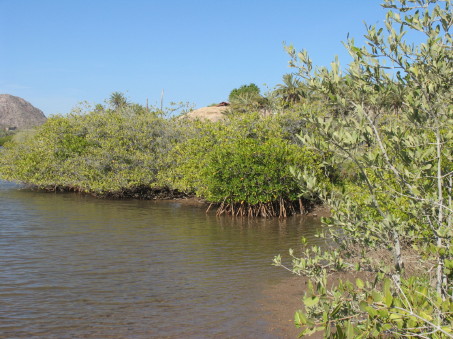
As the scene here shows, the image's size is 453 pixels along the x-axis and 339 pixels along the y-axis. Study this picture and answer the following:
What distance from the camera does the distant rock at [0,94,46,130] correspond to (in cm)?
15862

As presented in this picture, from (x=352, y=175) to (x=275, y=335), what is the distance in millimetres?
12933

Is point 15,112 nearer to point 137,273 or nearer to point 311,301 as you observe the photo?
point 137,273

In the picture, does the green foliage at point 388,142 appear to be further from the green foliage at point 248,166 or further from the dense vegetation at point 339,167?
the green foliage at point 248,166

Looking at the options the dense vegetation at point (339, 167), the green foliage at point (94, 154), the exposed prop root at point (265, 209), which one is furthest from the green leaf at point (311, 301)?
the green foliage at point (94, 154)

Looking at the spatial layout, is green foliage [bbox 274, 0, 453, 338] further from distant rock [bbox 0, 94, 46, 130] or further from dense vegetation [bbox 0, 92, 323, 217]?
distant rock [bbox 0, 94, 46, 130]

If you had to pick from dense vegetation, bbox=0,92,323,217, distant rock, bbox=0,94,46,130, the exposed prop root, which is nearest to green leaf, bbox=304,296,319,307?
dense vegetation, bbox=0,92,323,217

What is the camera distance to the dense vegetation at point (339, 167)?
374 cm

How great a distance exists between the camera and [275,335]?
6523mm

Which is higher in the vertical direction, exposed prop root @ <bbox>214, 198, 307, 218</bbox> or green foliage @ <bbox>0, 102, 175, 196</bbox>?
green foliage @ <bbox>0, 102, 175, 196</bbox>

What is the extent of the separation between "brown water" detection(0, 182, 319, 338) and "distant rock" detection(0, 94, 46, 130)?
504 feet

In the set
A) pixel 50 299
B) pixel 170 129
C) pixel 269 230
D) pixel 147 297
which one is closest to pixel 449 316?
pixel 147 297

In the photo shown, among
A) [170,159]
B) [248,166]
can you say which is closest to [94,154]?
[170,159]

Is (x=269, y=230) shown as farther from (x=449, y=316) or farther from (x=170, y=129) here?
(x=449, y=316)

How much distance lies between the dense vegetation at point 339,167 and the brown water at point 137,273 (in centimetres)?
130
